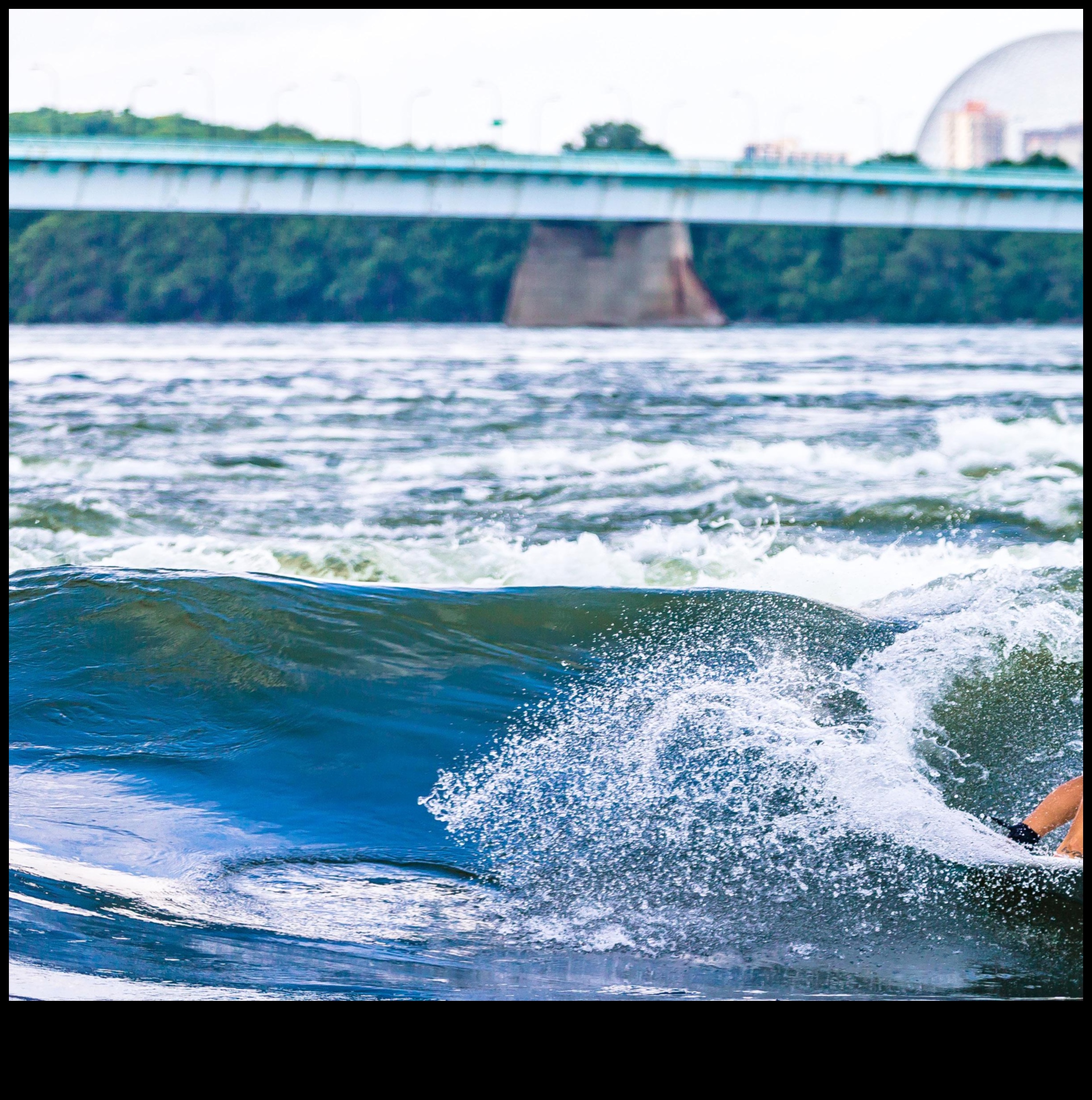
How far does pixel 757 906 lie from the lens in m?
5.07

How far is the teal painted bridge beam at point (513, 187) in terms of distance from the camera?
44688 millimetres

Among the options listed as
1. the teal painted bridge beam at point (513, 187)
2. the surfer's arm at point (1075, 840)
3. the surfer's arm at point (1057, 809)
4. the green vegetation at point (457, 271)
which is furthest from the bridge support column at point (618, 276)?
the surfer's arm at point (1075, 840)

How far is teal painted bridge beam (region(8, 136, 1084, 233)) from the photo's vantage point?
44688 mm

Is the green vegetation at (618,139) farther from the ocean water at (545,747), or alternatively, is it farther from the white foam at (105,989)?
the white foam at (105,989)

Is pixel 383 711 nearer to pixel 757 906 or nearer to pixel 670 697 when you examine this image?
pixel 670 697

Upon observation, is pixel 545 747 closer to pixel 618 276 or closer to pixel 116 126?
pixel 116 126

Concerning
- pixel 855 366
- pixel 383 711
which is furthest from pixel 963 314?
pixel 383 711

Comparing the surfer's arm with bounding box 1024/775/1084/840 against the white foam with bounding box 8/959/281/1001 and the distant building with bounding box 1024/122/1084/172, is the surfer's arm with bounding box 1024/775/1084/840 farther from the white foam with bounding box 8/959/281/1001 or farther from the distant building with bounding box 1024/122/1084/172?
the distant building with bounding box 1024/122/1084/172

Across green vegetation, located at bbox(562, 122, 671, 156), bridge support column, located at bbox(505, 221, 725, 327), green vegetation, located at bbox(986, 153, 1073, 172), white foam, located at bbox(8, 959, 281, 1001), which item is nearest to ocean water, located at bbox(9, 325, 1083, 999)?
white foam, located at bbox(8, 959, 281, 1001)

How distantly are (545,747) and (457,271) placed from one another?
6840 centimetres

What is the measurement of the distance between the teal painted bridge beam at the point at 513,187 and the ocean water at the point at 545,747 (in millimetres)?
31979

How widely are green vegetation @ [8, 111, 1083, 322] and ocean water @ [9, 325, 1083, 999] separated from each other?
184 feet

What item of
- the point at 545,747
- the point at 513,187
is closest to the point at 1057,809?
the point at 545,747
